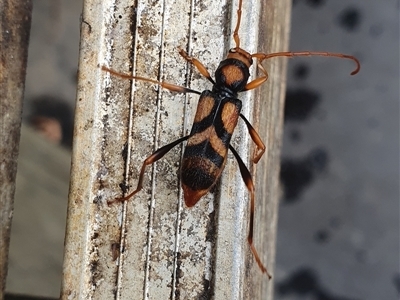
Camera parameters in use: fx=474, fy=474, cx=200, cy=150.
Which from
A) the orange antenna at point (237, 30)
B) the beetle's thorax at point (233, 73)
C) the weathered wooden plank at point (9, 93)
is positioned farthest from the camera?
the weathered wooden plank at point (9, 93)

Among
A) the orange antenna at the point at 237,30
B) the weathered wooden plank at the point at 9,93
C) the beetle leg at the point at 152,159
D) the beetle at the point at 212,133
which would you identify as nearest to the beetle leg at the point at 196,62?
the beetle at the point at 212,133

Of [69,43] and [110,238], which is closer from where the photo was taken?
[110,238]

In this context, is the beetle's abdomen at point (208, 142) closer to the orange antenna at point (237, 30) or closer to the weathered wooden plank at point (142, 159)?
the weathered wooden plank at point (142, 159)

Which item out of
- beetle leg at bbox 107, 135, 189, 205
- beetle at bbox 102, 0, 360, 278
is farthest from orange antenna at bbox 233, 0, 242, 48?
beetle leg at bbox 107, 135, 189, 205

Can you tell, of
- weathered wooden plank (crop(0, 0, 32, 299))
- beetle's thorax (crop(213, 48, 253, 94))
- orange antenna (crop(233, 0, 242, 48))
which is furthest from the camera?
weathered wooden plank (crop(0, 0, 32, 299))

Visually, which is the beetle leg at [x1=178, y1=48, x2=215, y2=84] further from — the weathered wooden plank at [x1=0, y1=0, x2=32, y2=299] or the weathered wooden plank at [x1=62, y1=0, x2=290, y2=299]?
the weathered wooden plank at [x1=0, y1=0, x2=32, y2=299]

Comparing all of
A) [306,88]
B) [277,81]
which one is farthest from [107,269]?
[306,88]

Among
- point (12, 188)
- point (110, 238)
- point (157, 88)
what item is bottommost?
point (110, 238)

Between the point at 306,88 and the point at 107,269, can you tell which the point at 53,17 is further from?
the point at 107,269

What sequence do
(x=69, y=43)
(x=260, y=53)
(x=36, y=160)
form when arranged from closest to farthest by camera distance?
(x=260, y=53) → (x=36, y=160) → (x=69, y=43)
